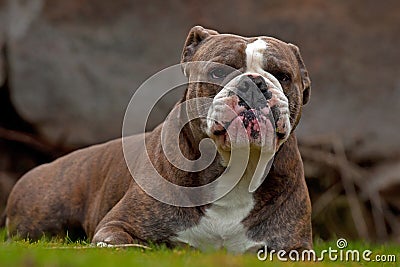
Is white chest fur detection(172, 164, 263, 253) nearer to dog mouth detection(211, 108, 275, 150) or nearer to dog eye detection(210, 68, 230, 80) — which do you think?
dog mouth detection(211, 108, 275, 150)

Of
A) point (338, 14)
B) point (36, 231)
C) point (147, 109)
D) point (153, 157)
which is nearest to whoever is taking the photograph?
point (153, 157)

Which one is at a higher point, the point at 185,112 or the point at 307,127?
the point at 185,112

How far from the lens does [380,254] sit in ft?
16.5

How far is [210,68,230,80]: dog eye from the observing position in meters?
4.46

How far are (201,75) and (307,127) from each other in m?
3.51

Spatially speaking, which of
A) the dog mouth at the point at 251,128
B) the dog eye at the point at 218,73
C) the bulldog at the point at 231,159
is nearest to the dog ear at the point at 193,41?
the bulldog at the point at 231,159

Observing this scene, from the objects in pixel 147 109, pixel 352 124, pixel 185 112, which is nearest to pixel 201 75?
pixel 185 112

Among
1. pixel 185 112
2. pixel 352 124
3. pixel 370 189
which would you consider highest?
pixel 185 112

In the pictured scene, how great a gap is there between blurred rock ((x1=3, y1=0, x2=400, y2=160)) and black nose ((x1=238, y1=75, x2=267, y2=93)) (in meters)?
3.64

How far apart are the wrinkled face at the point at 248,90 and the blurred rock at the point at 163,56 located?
3.17m

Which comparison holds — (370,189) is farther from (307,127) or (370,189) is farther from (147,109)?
(147,109)

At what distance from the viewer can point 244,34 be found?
26.4 ft

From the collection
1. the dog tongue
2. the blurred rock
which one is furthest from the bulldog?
the blurred rock

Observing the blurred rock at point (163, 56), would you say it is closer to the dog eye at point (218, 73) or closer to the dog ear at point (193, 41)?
the dog ear at point (193, 41)
